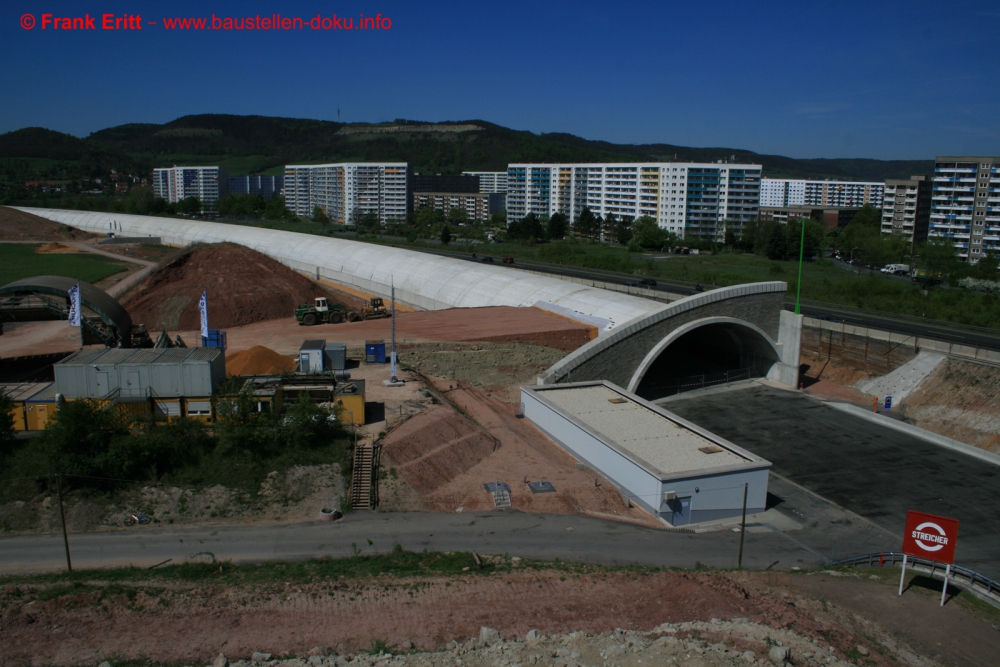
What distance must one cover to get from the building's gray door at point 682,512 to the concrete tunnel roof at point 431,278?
15.7m

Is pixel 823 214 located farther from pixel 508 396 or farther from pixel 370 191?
pixel 508 396

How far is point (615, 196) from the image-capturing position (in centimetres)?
12581

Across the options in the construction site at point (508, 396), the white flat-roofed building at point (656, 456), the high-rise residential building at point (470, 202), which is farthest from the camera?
the high-rise residential building at point (470, 202)

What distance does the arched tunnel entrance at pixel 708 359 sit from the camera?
130ft

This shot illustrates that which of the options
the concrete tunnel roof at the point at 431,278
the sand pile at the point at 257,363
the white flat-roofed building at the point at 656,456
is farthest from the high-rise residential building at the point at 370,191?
the white flat-roofed building at the point at 656,456

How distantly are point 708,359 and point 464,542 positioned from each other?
29598mm

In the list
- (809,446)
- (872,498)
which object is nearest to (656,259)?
(809,446)

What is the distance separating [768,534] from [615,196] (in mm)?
107833

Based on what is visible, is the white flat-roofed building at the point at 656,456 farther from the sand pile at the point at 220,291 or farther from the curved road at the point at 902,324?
the sand pile at the point at 220,291

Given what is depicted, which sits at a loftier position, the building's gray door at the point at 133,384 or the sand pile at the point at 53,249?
the sand pile at the point at 53,249

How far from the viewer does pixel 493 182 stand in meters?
184

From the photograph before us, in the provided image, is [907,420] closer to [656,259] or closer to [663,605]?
[663,605]

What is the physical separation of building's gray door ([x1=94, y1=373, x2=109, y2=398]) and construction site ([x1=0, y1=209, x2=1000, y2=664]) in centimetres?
15

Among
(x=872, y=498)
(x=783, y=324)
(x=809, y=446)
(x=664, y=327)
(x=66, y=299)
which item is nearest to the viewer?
(x=872, y=498)
